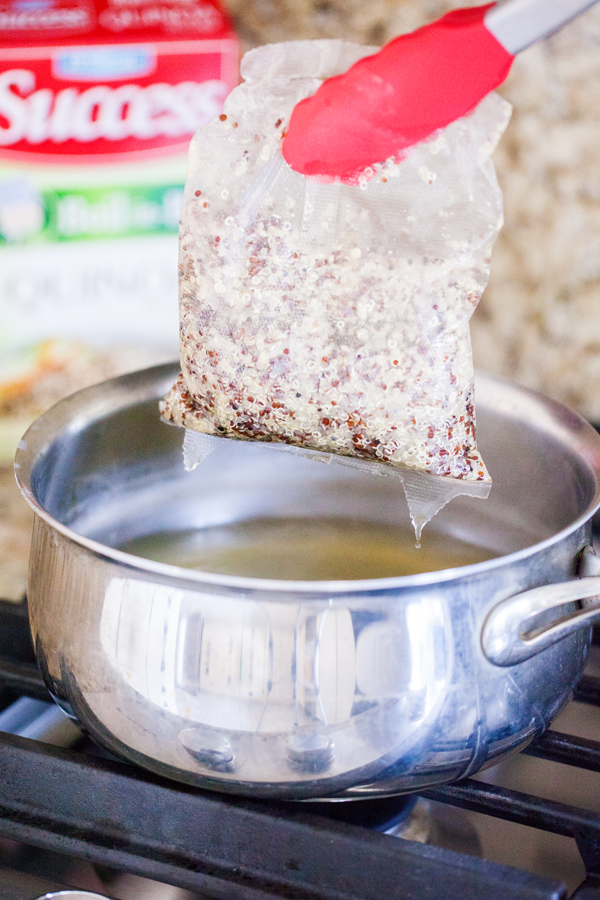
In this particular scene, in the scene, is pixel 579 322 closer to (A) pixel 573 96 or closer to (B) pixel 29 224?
(A) pixel 573 96

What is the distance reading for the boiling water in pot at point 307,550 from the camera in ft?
2.26

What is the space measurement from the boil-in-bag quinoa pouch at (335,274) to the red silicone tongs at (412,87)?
16 millimetres

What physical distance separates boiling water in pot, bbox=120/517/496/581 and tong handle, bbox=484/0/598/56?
0.41 meters

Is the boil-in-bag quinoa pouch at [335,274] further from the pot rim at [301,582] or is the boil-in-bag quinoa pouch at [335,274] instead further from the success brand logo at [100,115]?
the success brand logo at [100,115]

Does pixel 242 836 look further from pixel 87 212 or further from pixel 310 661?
pixel 87 212

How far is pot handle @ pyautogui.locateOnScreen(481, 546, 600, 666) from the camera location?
0.40m

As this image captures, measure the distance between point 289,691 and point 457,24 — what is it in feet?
1.08

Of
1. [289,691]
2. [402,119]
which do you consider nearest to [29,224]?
[402,119]

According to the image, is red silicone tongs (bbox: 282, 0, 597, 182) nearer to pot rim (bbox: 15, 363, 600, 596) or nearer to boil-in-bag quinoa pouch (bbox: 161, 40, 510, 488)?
boil-in-bag quinoa pouch (bbox: 161, 40, 510, 488)

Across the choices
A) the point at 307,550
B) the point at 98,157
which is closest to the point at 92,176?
the point at 98,157

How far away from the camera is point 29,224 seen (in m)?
0.83

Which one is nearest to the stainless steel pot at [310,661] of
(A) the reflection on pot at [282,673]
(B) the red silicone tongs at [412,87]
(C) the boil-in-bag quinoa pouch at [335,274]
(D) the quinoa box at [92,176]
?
(A) the reflection on pot at [282,673]

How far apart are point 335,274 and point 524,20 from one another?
0.16 meters

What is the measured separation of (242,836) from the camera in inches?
17.0
